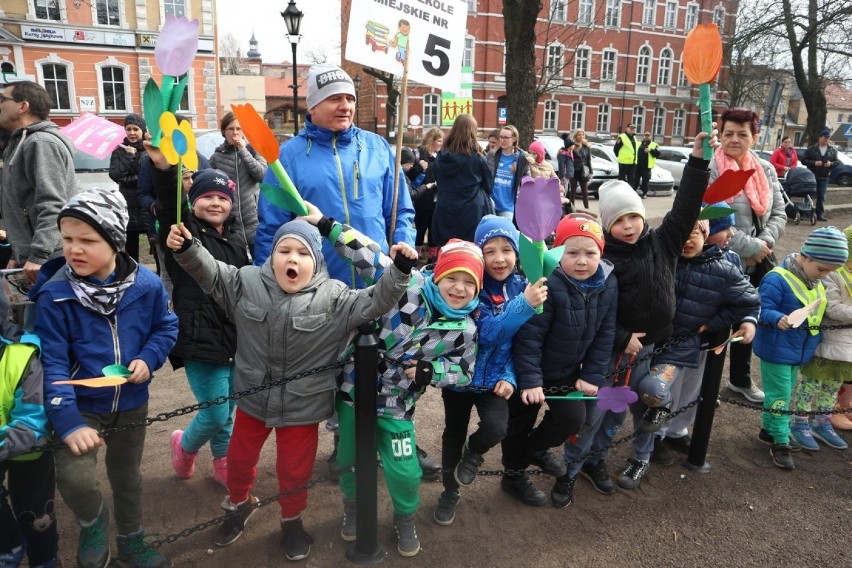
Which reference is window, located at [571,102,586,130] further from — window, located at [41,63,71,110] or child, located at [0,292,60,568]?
child, located at [0,292,60,568]

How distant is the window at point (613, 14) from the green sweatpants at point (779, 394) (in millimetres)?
44048

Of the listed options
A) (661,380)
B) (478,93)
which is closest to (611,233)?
(661,380)

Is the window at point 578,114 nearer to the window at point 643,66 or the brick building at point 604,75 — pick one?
the brick building at point 604,75

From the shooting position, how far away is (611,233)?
318cm

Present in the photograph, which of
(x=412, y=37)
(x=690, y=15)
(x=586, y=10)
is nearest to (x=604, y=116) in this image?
(x=586, y=10)

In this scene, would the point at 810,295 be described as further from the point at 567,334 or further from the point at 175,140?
the point at 175,140

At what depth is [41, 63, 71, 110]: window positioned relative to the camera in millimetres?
29031

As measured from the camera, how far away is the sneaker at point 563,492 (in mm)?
3309

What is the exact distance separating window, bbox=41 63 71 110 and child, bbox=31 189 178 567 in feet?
106

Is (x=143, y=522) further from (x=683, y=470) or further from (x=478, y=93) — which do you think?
(x=478, y=93)

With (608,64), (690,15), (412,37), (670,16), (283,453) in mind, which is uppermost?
(690,15)

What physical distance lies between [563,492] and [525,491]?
0.21 meters

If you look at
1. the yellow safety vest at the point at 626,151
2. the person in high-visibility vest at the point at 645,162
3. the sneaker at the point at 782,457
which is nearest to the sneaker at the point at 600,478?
the sneaker at the point at 782,457

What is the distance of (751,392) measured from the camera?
486cm
